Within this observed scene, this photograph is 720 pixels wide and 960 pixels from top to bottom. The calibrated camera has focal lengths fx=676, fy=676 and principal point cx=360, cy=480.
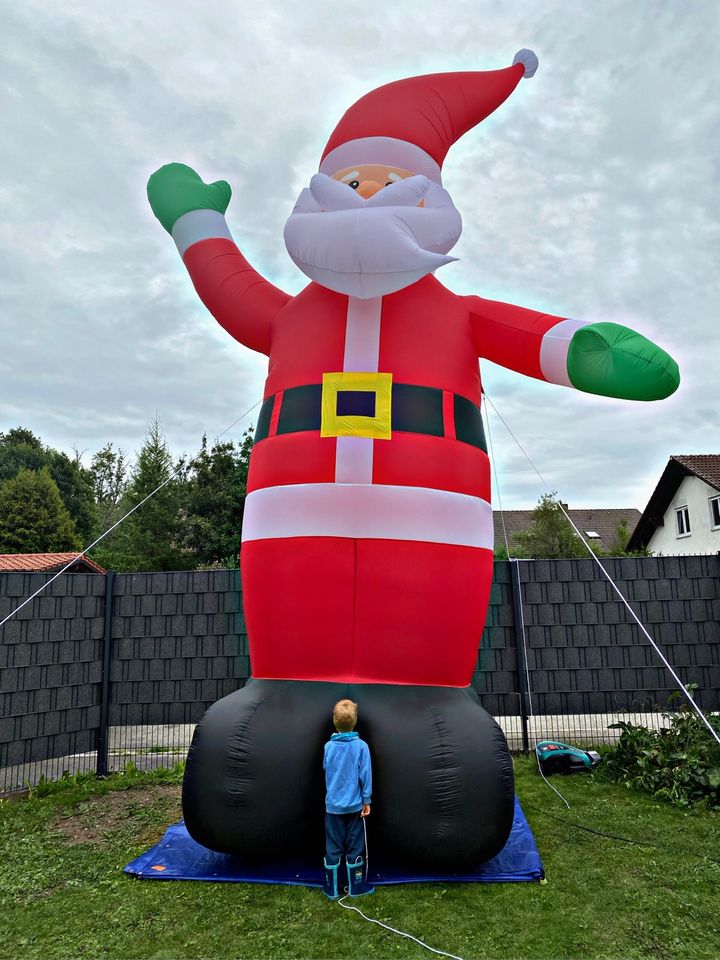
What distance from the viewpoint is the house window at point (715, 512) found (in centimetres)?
1583

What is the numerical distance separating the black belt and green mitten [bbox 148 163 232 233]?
184 cm

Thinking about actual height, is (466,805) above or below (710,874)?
above

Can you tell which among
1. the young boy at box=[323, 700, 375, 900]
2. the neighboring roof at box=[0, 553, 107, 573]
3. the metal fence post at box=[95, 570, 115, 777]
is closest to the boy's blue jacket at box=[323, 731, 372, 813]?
the young boy at box=[323, 700, 375, 900]

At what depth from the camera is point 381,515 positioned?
386cm

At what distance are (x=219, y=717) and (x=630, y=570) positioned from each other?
4.60 m

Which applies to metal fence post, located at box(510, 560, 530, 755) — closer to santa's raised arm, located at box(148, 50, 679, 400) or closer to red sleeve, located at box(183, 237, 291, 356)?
santa's raised arm, located at box(148, 50, 679, 400)

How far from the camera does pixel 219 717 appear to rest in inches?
145

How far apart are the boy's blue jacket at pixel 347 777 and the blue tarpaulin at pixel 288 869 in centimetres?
28

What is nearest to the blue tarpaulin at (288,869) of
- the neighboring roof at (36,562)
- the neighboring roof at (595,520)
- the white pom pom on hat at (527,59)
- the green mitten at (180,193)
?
the green mitten at (180,193)

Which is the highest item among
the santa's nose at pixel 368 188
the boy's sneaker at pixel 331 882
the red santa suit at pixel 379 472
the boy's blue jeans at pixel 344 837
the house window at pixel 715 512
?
the santa's nose at pixel 368 188

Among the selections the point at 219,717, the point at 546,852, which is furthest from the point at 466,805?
the point at 219,717

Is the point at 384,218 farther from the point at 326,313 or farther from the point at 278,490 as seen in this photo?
the point at 278,490

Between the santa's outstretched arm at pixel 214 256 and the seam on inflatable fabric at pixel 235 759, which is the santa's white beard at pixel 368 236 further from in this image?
the seam on inflatable fabric at pixel 235 759

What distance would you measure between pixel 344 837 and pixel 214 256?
153 inches
